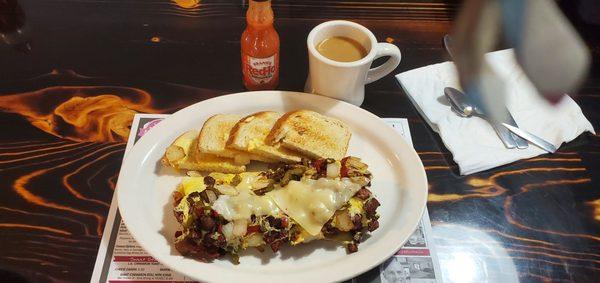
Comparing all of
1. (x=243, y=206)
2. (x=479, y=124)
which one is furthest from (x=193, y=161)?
(x=479, y=124)

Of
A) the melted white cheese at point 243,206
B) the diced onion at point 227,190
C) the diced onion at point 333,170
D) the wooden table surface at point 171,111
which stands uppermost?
the diced onion at point 333,170

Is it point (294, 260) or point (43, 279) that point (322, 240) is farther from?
point (43, 279)

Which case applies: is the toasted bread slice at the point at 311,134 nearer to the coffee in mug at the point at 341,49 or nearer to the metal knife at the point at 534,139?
the coffee in mug at the point at 341,49

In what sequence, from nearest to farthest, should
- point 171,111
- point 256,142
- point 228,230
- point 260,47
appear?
point 228,230
point 256,142
point 260,47
point 171,111

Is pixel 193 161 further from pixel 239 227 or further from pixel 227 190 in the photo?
pixel 239 227

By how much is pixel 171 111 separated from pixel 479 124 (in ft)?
3.95

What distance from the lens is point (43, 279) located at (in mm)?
1273

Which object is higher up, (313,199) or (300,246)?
(313,199)

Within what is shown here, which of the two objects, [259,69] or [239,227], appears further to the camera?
[259,69]

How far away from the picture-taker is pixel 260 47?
1.58m

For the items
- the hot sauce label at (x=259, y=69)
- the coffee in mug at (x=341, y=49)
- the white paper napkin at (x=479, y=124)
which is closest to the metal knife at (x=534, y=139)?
the white paper napkin at (x=479, y=124)

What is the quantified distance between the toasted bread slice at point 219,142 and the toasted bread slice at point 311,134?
0.33 feet

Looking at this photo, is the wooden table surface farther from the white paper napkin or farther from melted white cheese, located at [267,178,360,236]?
melted white cheese, located at [267,178,360,236]

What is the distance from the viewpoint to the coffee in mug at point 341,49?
1570 mm
